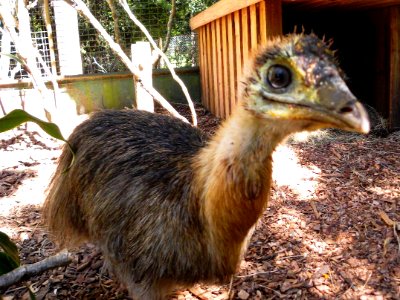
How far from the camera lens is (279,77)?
1.58m

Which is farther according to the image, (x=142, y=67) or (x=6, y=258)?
(x=142, y=67)

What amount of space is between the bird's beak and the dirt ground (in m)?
1.45

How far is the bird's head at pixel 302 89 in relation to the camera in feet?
4.76

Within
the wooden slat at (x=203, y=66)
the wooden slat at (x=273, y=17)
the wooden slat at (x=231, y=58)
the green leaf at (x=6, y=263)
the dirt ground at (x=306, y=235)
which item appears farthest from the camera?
the wooden slat at (x=203, y=66)

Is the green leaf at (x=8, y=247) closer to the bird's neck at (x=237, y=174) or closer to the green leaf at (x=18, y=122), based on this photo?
the green leaf at (x=18, y=122)

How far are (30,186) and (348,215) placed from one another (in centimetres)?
274

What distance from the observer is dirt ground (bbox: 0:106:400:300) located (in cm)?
271

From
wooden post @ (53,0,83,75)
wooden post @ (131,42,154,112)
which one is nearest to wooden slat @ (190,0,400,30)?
wooden post @ (131,42,154,112)

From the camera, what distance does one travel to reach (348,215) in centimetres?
322

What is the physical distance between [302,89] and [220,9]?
3985mm

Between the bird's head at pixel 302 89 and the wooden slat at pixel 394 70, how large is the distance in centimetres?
364

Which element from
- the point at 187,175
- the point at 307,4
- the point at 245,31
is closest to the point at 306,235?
the point at 187,175

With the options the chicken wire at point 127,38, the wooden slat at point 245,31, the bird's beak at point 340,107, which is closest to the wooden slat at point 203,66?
the chicken wire at point 127,38

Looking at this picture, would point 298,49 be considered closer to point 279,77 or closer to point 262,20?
point 279,77
